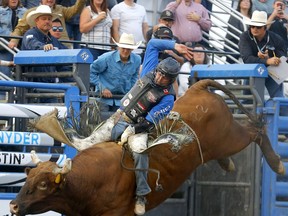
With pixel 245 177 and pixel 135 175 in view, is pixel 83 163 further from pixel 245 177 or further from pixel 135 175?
pixel 245 177

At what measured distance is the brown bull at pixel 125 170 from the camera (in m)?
8.90

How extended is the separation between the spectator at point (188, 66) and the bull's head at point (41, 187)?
4.05 metres

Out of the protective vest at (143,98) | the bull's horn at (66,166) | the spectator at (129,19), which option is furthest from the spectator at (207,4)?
the bull's horn at (66,166)

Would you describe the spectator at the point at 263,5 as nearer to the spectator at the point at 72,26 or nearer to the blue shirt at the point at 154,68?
the spectator at the point at 72,26

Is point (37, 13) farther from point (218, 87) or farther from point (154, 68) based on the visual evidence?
point (218, 87)

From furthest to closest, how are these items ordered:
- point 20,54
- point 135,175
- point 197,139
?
point 20,54
point 197,139
point 135,175

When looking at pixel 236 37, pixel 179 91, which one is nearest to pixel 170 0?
pixel 236 37

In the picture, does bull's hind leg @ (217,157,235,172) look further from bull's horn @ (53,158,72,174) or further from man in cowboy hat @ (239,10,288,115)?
bull's horn @ (53,158,72,174)

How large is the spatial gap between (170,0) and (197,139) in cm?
523

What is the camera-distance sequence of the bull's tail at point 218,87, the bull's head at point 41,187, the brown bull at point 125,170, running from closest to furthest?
the bull's head at point 41,187 → the brown bull at point 125,170 → the bull's tail at point 218,87

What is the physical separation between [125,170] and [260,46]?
10.5ft

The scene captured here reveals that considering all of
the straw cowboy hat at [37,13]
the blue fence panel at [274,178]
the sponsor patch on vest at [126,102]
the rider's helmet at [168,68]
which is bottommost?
the blue fence panel at [274,178]

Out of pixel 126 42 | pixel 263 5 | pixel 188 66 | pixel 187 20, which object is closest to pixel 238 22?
pixel 263 5

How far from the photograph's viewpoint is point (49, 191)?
29.2ft
